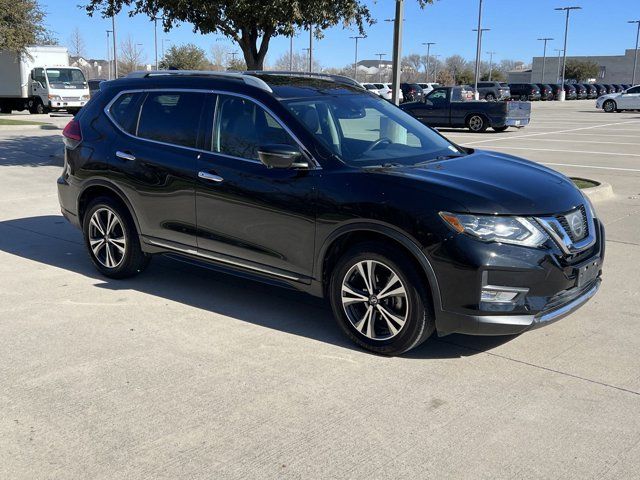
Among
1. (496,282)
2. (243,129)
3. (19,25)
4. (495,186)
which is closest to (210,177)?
(243,129)

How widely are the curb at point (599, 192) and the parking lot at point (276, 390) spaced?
3.79 m

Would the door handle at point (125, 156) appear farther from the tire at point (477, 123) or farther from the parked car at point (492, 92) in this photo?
the parked car at point (492, 92)

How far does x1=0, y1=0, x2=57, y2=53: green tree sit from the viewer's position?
27.7m

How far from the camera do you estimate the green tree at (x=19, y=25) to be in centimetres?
2773

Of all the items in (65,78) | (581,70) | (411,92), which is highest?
(581,70)

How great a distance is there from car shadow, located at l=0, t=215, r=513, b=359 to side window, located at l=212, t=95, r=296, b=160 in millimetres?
1129

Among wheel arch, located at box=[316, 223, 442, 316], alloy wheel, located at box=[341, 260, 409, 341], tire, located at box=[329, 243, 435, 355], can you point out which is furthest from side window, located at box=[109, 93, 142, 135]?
alloy wheel, located at box=[341, 260, 409, 341]

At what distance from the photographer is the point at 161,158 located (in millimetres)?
5695

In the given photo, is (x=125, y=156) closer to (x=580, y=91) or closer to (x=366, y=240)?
(x=366, y=240)

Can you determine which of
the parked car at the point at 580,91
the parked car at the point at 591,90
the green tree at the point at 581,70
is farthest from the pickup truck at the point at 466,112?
the green tree at the point at 581,70

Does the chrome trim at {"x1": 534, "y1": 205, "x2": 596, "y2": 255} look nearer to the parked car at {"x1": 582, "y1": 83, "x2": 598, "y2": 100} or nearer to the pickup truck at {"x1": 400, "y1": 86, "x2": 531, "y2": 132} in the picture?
the pickup truck at {"x1": 400, "y1": 86, "x2": 531, "y2": 132}

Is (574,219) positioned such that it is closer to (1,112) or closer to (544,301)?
(544,301)

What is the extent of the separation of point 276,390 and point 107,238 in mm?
2913

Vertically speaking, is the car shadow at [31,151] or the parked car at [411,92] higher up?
the parked car at [411,92]
